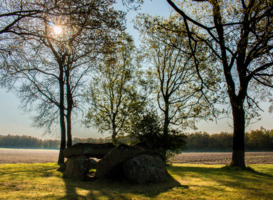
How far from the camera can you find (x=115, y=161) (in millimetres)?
8305

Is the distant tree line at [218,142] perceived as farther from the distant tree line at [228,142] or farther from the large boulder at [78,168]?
the large boulder at [78,168]

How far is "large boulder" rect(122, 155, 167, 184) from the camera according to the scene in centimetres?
770

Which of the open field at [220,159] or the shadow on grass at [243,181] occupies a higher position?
the shadow on grass at [243,181]

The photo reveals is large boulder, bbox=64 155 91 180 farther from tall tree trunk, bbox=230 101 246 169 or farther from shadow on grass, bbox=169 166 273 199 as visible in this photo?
tall tree trunk, bbox=230 101 246 169

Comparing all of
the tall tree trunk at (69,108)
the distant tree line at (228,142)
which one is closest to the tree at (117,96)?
the tall tree trunk at (69,108)

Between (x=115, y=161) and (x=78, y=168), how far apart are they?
2187mm

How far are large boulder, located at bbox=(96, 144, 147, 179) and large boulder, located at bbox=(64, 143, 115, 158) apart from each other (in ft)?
8.23

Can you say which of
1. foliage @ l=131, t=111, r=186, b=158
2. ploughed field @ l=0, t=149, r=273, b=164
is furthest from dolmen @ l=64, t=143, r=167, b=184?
ploughed field @ l=0, t=149, r=273, b=164

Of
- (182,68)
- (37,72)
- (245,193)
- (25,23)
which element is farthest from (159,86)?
(245,193)

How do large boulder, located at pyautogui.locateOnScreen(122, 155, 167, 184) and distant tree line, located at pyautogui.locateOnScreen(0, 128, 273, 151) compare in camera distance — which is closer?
large boulder, located at pyautogui.locateOnScreen(122, 155, 167, 184)

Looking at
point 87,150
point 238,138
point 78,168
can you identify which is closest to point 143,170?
point 78,168

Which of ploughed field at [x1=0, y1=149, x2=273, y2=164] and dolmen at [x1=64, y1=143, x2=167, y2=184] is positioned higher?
dolmen at [x1=64, y1=143, x2=167, y2=184]

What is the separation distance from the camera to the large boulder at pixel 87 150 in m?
10.7

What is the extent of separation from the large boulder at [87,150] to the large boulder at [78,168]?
29.0 inches
